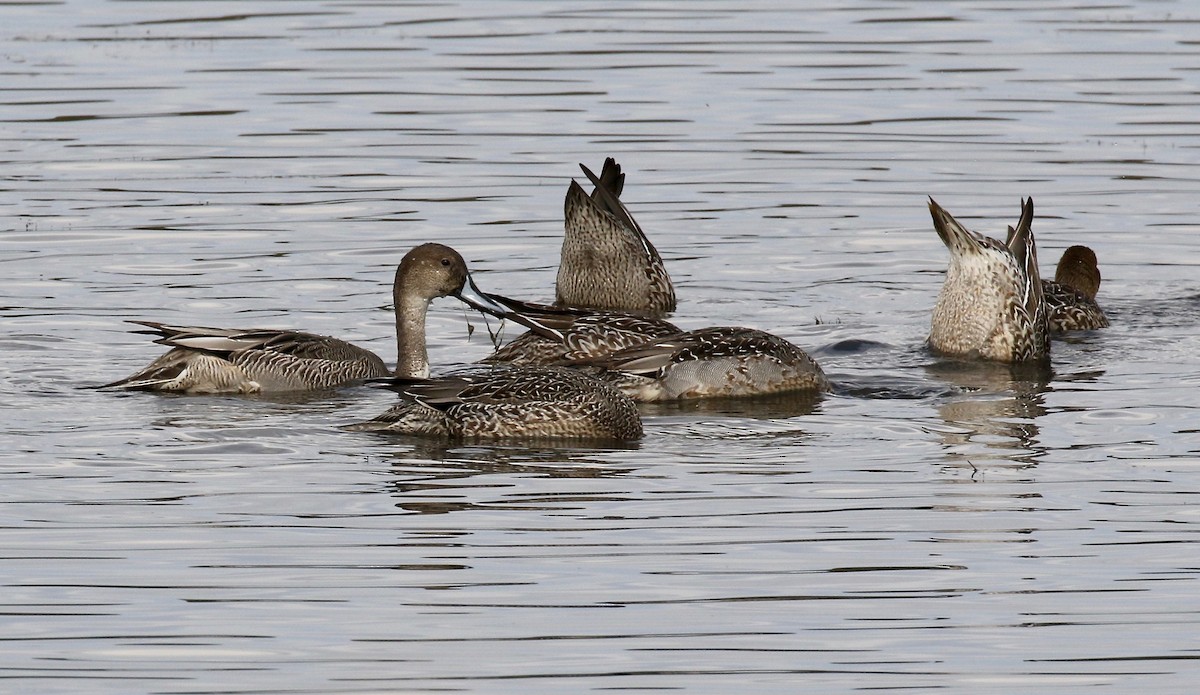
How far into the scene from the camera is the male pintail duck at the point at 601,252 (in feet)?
49.9

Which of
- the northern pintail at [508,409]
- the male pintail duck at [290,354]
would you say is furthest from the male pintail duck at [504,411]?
the male pintail duck at [290,354]

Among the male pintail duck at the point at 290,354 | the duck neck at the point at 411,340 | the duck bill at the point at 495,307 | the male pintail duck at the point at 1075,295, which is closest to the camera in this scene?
the male pintail duck at the point at 290,354

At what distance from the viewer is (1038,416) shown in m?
11.5

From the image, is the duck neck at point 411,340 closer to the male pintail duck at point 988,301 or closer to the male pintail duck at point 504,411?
the male pintail duck at point 504,411

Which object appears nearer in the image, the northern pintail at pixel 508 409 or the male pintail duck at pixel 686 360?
the northern pintail at pixel 508 409

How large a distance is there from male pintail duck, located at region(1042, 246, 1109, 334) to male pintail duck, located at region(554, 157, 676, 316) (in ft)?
8.66

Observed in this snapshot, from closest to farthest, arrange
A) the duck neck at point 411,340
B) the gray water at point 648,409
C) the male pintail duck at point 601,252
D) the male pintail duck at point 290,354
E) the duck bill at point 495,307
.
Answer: the gray water at point 648,409 < the male pintail duck at point 290,354 < the duck neck at point 411,340 < the duck bill at point 495,307 < the male pintail duck at point 601,252

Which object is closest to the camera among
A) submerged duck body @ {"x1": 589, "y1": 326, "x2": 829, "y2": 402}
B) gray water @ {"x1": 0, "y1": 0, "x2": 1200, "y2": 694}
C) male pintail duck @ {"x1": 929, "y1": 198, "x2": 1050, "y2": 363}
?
gray water @ {"x1": 0, "y1": 0, "x2": 1200, "y2": 694}

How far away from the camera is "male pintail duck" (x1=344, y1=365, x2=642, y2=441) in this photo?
1063 centimetres

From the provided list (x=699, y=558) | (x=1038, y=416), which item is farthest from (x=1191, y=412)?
(x=699, y=558)

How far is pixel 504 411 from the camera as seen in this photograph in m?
10.7

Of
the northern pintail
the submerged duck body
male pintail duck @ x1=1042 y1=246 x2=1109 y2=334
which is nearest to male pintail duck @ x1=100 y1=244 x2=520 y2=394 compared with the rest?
the submerged duck body

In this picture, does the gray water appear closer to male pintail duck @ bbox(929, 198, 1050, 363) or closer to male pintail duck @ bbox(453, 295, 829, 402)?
male pintail duck @ bbox(453, 295, 829, 402)

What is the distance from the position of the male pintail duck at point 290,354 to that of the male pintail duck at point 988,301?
9.87 feet
